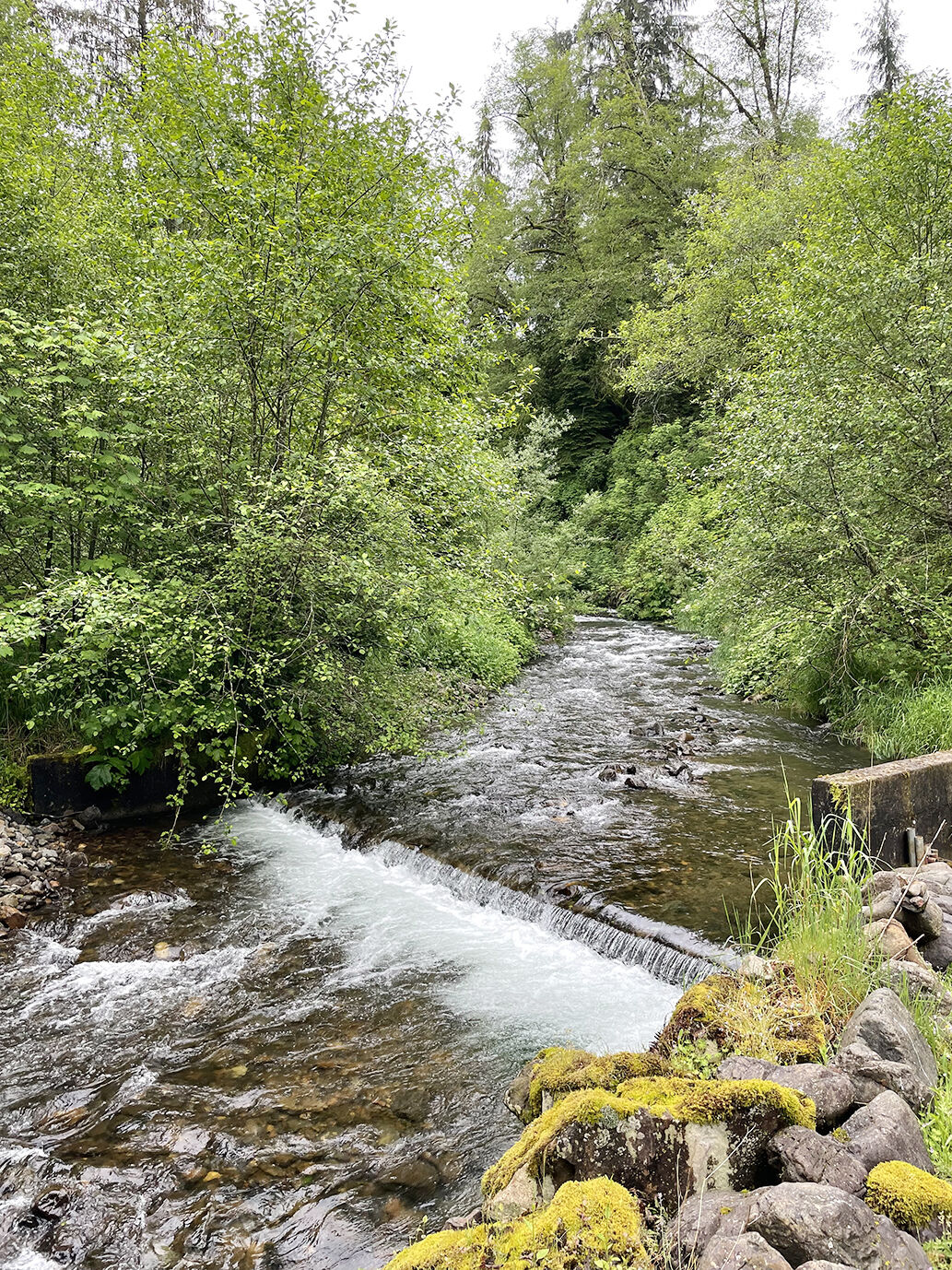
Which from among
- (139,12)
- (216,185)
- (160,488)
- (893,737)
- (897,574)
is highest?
(139,12)

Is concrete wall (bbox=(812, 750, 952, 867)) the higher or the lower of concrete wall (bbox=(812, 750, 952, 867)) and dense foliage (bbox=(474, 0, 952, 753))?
the lower

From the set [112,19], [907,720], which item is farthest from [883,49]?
[907,720]

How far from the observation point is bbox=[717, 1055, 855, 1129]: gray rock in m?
2.69

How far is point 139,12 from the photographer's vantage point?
17.8 metres

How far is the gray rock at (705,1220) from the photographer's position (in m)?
2.19

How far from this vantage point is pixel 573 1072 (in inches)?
129

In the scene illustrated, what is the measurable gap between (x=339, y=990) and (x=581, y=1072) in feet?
8.78

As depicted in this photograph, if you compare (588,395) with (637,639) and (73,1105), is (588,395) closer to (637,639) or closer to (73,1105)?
(637,639)

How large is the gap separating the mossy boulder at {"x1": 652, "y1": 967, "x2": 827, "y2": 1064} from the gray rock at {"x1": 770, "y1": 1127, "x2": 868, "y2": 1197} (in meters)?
0.75

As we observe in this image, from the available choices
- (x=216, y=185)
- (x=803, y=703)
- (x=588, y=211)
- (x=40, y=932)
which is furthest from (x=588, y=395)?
(x=40, y=932)

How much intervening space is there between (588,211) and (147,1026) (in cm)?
3385

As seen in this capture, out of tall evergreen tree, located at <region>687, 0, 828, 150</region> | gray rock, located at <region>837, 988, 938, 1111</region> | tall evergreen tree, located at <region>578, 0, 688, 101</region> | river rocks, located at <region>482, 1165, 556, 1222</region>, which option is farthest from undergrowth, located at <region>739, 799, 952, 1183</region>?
tall evergreen tree, located at <region>578, 0, 688, 101</region>

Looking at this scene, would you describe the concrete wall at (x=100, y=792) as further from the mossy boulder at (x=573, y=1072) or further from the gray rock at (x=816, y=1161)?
the gray rock at (x=816, y=1161)

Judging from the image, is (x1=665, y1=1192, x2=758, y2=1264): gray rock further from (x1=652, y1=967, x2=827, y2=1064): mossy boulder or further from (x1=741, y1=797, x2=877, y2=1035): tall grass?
(x1=741, y1=797, x2=877, y2=1035): tall grass
